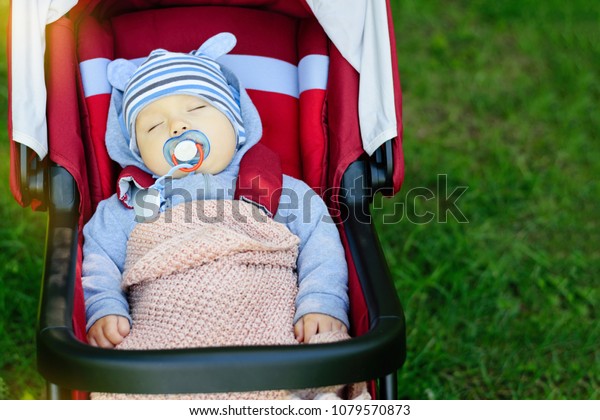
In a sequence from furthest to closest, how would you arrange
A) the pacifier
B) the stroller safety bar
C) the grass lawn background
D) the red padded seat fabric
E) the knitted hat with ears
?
the grass lawn background → the red padded seat fabric → the knitted hat with ears → the pacifier → the stroller safety bar

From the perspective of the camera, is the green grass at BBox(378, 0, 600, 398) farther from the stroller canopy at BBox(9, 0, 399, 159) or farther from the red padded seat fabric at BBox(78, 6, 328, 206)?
the stroller canopy at BBox(9, 0, 399, 159)

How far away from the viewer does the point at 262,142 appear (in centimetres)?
228

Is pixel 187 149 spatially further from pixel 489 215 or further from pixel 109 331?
pixel 489 215

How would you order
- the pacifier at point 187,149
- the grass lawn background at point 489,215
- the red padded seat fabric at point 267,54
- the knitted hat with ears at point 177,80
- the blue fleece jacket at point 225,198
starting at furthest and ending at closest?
1. the grass lawn background at point 489,215
2. the red padded seat fabric at point 267,54
3. the knitted hat with ears at point 177,80
4. the pacifier at point 187,149
5. the blue fleece jacket at point 225,198

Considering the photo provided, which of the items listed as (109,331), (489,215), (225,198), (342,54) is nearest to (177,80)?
(225,198)

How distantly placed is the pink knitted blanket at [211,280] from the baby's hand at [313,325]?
0.07 feet

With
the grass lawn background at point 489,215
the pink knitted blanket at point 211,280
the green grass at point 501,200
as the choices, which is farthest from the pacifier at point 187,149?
the green grass at point 501,200

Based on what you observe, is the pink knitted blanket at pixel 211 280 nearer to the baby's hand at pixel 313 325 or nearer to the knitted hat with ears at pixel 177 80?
the baby's hand at pixel 313 325

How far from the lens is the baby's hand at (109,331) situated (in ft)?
5.72

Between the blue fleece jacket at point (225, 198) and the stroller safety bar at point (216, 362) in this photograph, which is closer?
the stroller safety bar at point (216, 362)

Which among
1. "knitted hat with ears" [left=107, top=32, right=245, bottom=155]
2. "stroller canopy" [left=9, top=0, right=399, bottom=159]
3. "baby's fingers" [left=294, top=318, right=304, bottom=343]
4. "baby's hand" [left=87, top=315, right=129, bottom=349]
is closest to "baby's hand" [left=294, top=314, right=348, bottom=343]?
"baby's fingers" [left=294, top=318, right=304, bottom=343]

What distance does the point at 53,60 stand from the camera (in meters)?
2.03

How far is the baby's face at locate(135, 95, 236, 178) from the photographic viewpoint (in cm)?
199

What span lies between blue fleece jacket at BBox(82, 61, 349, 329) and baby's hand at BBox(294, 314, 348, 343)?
1 cm
